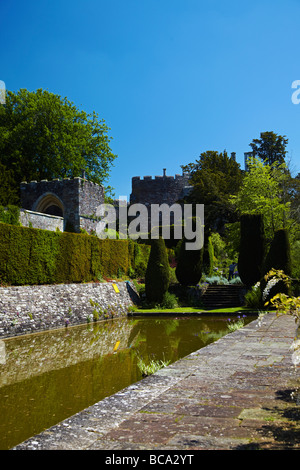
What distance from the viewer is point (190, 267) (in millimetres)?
17891

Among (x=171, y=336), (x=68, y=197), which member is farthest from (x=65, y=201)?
(x=171, y=336)

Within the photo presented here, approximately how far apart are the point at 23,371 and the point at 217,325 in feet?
22.4

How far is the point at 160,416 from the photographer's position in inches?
124

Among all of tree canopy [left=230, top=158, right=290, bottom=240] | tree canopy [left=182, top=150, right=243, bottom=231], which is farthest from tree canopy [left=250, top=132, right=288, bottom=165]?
tree canopy [left=230, top=158, right=290, bottom=240]

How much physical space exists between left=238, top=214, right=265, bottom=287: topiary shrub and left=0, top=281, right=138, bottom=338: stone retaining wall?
510 cm

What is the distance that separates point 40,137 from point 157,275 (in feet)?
44.0

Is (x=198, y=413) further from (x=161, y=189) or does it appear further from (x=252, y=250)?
(x=161, y=189)

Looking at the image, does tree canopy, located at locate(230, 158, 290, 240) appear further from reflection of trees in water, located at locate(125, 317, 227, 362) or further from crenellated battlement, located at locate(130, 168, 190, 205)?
crenellated battlement, located at locate(130, 168, 190, 205)

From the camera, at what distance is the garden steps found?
16.7 metres

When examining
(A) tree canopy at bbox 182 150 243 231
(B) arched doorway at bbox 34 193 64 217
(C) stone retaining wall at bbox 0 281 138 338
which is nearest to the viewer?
(C) stone retaining wall at bbox 0 281 138 338

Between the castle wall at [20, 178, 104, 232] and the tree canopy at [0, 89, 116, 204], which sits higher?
the tree canopy at [0, 89, 116, 204]

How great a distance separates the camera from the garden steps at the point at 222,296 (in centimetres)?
1672
